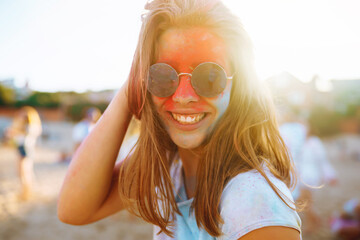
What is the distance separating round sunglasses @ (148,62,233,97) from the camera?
1143 mm

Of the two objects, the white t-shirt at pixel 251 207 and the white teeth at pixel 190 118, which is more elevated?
the white teeth at pixel 190 118

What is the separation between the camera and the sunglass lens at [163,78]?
46.3 inches

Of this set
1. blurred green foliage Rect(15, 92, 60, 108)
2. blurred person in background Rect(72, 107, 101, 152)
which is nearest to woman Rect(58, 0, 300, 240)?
blurred person in background Rect(72, 107, 101, 152)

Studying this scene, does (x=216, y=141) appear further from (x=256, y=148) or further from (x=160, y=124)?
(x=160, y=124)

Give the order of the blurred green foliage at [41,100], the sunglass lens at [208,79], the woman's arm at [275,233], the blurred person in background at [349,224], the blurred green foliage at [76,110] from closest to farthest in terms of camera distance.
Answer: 1. the woman's arm at [275,233]
2. the sunglass lens at [208,79]
3. the blurred person in background at [349,224]
4. the blurred green foliage at [76,110]
5. the blurred green foliage at [41,100]

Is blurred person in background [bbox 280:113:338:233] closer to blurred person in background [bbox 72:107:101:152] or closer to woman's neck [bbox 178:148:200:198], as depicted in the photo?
woman's neck [bbox 178:148:200:198]

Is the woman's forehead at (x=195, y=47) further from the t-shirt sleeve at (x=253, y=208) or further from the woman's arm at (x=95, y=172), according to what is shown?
the t-shirt sleeve at (x=253, y=208)

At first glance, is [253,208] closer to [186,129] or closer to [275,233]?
[275,233]

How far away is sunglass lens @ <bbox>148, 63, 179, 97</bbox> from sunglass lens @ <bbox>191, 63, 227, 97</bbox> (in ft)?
0.30

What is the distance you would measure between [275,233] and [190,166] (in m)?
0.65

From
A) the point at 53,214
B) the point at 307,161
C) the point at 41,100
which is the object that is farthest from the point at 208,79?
the point at 41,100

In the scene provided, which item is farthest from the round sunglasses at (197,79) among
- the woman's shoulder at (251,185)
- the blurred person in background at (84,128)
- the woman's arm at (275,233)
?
the blurred person in background at (84,128)

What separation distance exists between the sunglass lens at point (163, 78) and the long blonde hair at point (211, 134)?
5cm

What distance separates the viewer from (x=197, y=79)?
1.15 m
